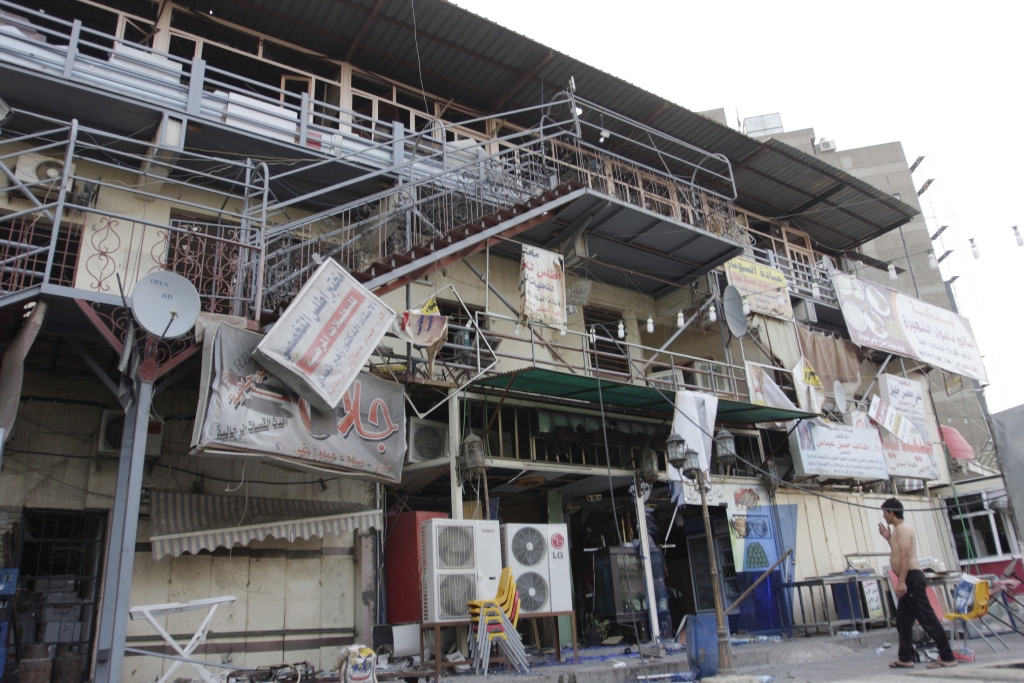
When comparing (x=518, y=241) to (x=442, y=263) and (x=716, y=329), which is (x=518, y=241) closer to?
(x=442, y=263)

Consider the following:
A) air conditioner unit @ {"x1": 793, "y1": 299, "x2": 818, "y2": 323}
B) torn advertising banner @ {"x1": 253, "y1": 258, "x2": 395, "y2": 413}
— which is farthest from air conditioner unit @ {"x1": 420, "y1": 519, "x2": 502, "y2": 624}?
air conditioner unit @ {"x1": 793, "y1": 299, "x2": 818, "y2": 323}

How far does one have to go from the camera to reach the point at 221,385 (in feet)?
28.4

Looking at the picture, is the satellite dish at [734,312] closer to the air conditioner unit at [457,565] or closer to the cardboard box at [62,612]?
the air conditioner unit at [457,565]

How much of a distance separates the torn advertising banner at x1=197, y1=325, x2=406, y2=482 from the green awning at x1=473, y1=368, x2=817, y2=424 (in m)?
2.09

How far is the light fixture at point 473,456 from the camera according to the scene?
452 inches

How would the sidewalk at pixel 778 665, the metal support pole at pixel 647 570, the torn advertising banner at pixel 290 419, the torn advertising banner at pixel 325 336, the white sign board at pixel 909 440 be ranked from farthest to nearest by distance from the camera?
the white sign board at pixel 909 440, the metal support pole at pixel 647 570, the torn advertising banner at pixel 325 336, the torn advertising banner at pixel 290 419, the sidewalk at pixel 778 665

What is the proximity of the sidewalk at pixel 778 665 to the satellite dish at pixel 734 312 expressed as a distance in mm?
6691

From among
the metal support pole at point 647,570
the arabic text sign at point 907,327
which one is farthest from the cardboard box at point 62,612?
the arabic text sign at point 907,327

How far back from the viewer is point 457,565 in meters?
10.4

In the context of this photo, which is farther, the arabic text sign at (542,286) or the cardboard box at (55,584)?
the arabic text sign at (542,286)

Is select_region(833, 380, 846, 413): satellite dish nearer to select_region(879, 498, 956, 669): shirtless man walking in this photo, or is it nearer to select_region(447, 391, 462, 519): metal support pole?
select_region(879, 498, 956, 669): shirtless man walking

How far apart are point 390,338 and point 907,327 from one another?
16.2 metres

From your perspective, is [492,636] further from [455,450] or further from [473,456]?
[455,450]

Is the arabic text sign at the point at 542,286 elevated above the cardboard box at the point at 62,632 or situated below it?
above
